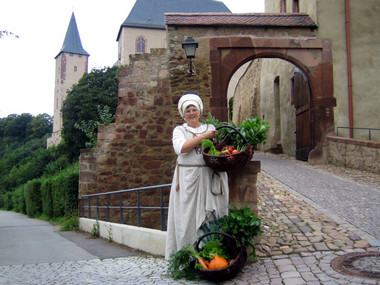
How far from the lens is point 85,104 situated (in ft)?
96.4

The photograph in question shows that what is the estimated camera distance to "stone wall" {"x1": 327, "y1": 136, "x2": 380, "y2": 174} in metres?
9.59

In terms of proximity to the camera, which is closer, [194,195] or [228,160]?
[228,160]

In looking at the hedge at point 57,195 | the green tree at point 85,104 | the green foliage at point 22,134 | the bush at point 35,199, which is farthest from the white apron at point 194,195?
the green foliage at point 22,134

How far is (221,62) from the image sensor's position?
11.3m

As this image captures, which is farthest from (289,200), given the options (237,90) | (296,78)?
(237,90)

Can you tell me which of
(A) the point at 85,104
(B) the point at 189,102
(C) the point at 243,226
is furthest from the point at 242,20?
(A) the point at 85,104

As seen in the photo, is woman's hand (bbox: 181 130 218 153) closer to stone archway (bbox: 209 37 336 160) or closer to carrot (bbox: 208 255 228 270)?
carrot (bbox: 208 255 228 270)

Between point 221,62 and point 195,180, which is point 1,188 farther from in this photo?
point 195,180

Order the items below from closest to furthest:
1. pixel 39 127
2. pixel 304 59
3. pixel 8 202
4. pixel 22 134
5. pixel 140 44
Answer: pixel 304 59, pixel 8 202, pixel 140 44, pixel 39 127, pixel 22 134

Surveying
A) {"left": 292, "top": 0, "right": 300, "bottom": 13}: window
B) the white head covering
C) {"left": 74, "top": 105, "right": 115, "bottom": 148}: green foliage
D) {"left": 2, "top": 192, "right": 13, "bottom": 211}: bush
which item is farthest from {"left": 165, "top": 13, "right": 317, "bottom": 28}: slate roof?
{"left": 2, "top": 192, "right": 13, "bottom": 211}: bush

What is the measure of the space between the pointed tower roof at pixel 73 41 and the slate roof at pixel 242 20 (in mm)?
57610

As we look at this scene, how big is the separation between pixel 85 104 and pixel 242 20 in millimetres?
20141

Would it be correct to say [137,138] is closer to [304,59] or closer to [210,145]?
[304,59]

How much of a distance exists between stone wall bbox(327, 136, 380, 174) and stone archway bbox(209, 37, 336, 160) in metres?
0.40
